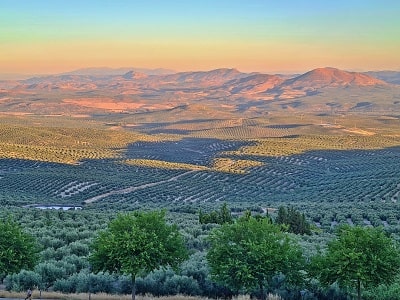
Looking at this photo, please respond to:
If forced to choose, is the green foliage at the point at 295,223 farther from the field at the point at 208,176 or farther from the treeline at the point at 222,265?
the treeline at the point at 222,265

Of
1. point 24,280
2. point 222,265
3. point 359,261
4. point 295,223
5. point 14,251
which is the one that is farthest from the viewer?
point 295,223

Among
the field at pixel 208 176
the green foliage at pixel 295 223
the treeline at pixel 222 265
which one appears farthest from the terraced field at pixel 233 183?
the treeline at pixel 222 265

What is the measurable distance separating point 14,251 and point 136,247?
15.6 ft

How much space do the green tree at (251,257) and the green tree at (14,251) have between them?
6.91m

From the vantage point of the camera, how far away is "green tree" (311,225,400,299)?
806 inches

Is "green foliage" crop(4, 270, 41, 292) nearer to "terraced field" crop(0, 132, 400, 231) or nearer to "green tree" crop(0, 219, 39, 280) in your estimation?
"green tree" crop(0, 219, 39, 280)

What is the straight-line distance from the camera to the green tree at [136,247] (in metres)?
21.1

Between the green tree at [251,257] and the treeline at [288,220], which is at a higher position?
the green tree at [251,257]

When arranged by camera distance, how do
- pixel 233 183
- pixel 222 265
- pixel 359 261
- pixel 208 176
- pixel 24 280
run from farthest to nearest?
pixel 208 176 < pixel 233 183 < pixel 24 280 < pixel 222 265 < pixel 359 261

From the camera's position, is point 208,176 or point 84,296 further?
point 208,176

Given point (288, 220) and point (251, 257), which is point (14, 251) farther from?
point (288, 220)

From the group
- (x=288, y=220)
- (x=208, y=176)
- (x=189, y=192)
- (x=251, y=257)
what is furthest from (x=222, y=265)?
(x=208, y=176)

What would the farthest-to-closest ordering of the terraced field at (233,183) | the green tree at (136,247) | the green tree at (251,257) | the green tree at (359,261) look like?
the terraced field at (233,183), the green tree at (136,247), the green tree at (251,257), the green tree at (359,261)

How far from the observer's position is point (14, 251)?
2206 cm
